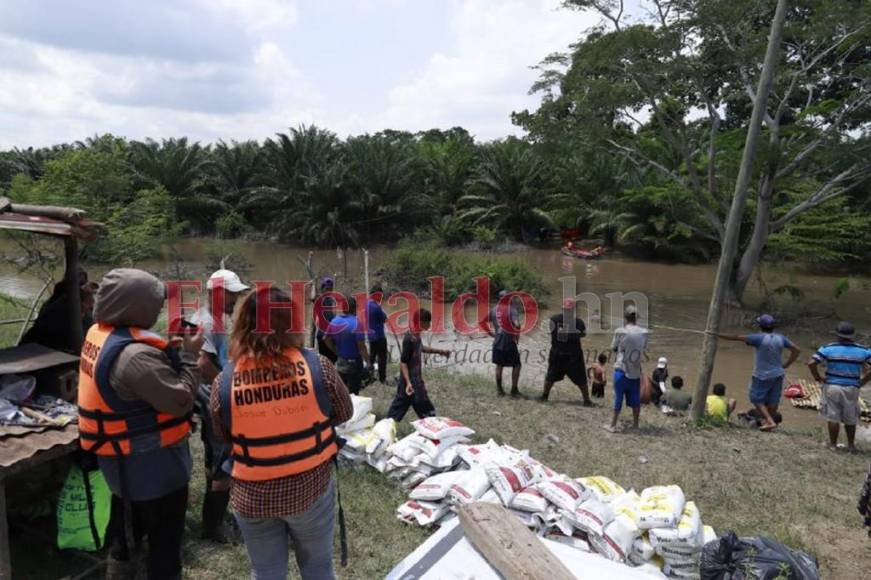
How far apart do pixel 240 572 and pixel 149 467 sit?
1.08 metres

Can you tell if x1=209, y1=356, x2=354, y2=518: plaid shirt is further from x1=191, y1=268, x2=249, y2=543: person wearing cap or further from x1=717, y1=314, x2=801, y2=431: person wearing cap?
x1=717, y1=314, x2=801, y2=431: person wearing cap

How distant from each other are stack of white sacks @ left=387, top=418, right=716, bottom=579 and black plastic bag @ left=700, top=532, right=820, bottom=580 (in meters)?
0.44

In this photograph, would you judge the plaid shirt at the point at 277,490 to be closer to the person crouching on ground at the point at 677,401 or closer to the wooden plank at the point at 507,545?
the wooden plank at the point at 507,545

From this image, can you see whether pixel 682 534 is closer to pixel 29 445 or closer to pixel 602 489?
pixel 602 489

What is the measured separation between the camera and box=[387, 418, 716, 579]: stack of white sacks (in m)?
3.86

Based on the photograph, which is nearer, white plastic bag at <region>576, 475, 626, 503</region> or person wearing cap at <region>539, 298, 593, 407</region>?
white plastic bag at <region>576, 475, 626, 503</region>

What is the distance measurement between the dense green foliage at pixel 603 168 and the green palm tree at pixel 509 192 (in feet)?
0.25

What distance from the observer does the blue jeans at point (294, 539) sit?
2438 millimetres

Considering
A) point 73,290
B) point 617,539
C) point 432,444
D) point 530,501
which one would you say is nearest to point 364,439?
point 432,444

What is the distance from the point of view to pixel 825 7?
9531 mm

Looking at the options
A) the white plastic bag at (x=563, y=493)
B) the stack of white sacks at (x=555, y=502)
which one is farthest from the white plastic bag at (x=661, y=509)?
the white plastic bag at (x=563, y=493)

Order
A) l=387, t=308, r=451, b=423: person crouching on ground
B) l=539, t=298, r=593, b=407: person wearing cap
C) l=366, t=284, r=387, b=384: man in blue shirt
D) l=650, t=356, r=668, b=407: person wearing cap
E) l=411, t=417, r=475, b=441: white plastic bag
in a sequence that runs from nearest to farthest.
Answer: l=411, t=417, r=475, b=441: white plastic bag, l=387, t=308, r=451, b=423: person crouching on ground, l=366, t=284, r=387, b=384: man in blue shirt, l=539, t=298, r=593, b=407: person wearing cap, l=650, t=356, r=668, b=407: person wearing cap

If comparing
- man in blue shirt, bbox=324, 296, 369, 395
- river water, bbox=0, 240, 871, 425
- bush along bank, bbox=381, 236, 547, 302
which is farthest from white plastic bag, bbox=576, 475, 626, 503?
bush along bank, bbox=381, 236, 547, 302

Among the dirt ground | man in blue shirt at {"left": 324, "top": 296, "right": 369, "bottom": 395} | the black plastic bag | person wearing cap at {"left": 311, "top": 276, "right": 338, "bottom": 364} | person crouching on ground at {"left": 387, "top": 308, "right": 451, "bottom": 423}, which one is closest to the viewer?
the black plastic bag
